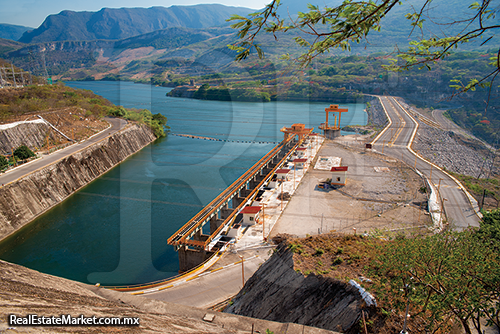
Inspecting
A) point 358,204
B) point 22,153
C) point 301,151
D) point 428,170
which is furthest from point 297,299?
point 301,151

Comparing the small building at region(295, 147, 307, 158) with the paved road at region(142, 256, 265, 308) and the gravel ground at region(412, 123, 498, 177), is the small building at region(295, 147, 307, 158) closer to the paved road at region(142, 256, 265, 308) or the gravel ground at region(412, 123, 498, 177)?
the gravel ground at region(412, 123, 498, 177)

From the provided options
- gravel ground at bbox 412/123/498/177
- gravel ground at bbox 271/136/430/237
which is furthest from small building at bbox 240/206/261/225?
gravel ground at bbox 412/123/498/177

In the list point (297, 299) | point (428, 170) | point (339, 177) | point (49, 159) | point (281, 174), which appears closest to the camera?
point (297, 299)

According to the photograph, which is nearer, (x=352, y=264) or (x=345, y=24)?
(x=345, y=24)

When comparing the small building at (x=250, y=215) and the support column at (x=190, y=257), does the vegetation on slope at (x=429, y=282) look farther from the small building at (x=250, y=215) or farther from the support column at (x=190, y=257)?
the small building at (x=250, y=215)

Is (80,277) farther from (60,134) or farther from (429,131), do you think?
(429,131)

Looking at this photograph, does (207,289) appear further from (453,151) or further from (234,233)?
(453,151)

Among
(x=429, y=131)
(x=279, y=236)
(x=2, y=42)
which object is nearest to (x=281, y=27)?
(x=279, y=236)
